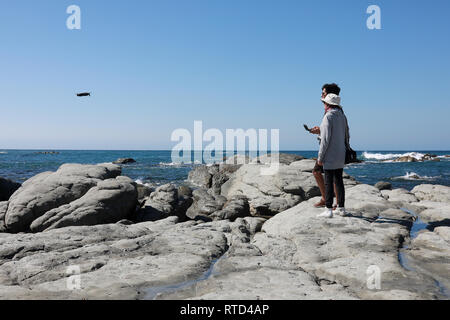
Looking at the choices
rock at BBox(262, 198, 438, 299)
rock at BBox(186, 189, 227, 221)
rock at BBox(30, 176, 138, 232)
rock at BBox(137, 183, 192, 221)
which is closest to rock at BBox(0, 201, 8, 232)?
rock at BBox(30, 176, 138, 232)

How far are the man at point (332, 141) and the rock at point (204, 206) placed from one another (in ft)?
21.8

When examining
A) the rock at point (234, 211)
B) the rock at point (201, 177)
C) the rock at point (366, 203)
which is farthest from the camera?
the rock at point (201, 177)

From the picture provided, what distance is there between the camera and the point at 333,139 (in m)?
6.46

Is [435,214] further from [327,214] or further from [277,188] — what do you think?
[277,188]

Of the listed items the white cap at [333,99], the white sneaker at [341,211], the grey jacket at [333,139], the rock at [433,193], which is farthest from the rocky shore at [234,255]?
the rock at [433,193]

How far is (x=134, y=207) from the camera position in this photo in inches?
461

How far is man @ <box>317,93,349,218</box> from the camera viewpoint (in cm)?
639

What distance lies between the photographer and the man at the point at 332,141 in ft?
21.0

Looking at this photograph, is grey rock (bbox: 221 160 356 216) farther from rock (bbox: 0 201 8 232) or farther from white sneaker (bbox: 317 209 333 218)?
rock (bbox: 0 201 8 232)

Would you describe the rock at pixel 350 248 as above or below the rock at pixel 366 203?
below

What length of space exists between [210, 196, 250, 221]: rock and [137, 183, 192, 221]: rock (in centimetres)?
148

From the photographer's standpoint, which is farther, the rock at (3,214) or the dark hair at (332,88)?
the rock at (3,214)

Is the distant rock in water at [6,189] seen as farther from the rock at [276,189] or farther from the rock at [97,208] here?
the rock at [276,189]
